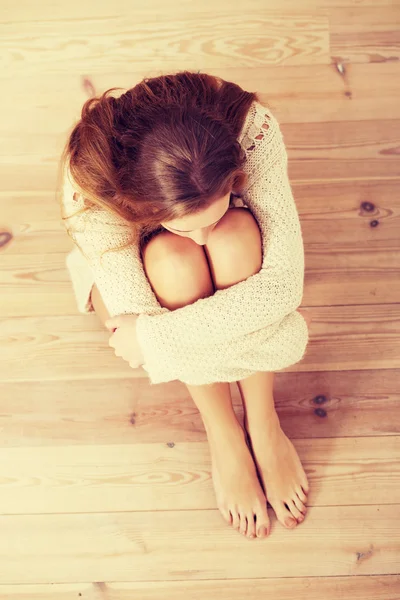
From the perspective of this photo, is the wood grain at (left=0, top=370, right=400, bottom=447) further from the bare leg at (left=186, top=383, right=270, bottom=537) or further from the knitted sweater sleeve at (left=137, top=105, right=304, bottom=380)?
the knitted sweater sleeve at (left=137, top=105, right=304, bottom=380)

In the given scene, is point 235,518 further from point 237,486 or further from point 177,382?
point 177,382

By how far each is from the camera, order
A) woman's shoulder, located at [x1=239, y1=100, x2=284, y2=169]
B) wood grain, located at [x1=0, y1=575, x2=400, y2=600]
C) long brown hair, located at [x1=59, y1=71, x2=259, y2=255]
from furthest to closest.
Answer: wood grain, located at [x1=0, y1=575, x2=400, y2=600]
woman's shoulder, located at [x1=239, y1=100, x2=284, y2=169]
long brown hair, located at [x1=59, y1=71, x2=259, y2=255]

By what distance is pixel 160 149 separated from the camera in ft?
2.13

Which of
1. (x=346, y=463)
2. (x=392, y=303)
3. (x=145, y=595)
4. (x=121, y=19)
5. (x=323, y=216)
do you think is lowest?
(x=145, y=595)

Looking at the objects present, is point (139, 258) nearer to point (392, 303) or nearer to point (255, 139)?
point (255, 139)

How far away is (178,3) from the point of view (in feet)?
4.42

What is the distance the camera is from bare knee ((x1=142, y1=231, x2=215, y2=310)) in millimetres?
844

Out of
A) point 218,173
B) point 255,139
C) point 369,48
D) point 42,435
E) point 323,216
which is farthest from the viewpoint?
point 369,48

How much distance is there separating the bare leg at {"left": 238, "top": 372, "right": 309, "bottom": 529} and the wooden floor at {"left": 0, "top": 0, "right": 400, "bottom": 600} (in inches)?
1.2

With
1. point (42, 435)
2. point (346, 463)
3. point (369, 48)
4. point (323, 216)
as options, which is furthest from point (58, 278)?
point (369, 48)

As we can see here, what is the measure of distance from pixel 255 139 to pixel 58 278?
53 centimetres

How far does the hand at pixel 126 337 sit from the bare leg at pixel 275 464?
7.6 inches

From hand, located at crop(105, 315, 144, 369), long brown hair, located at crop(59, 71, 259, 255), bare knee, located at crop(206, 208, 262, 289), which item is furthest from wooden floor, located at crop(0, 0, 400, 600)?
long brown hair, located at crop(59, 71, 259, 255)

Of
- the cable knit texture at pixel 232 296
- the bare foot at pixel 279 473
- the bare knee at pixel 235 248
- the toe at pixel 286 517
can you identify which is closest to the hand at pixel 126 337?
the cable knit texture at pixel 232 296
